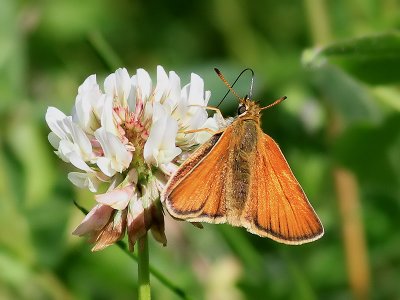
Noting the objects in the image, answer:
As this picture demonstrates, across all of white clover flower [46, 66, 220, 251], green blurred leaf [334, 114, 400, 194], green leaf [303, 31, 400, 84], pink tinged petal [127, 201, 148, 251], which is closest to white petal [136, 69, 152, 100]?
white clover flower [46, 66, 220, 251]

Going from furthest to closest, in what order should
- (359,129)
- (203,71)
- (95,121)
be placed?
(203,71) < (359,129) < (95,121)

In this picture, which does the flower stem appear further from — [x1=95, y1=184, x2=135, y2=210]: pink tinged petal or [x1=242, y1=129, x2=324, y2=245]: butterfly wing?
[x1=242, y1=129, x2=324, y2=245]: butterfly wing

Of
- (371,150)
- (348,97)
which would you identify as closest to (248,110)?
(348,97)

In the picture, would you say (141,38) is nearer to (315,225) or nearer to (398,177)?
(398,177)

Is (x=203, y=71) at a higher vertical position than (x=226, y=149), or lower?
higher

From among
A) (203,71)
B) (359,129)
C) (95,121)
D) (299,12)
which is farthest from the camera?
(299,12)

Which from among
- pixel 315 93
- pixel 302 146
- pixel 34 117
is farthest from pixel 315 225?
pixel 34 117

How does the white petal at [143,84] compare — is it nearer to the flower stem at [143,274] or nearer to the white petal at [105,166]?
the white petal at [105,166]

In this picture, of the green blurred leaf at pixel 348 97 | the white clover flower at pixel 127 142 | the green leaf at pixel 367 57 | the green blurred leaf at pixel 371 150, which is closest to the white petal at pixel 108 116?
the white clover flower at pixel 127 142

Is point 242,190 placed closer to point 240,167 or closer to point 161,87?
point 240,167
